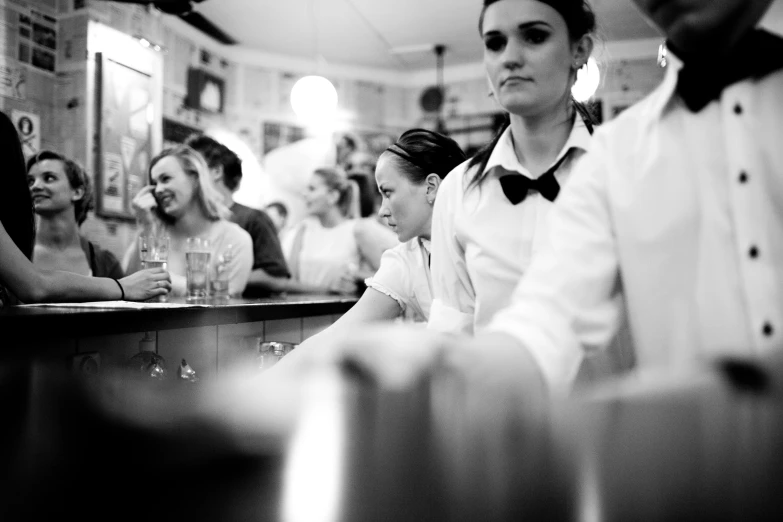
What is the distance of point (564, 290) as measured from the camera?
645 millimetres

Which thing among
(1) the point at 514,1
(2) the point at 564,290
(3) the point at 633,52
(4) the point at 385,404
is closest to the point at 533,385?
(2) the point at 564,290

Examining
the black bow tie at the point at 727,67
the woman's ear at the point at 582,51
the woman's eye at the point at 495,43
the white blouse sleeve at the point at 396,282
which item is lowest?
the white blouse sleeve at the point at 396,282

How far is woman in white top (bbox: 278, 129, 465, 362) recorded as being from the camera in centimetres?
157

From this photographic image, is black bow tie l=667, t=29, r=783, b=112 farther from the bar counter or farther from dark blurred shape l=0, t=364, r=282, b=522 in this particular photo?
the bar counter

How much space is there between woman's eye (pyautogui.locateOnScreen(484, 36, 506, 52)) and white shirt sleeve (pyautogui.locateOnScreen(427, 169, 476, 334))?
0.25m

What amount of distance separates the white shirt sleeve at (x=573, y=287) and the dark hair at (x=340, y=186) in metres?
3.09

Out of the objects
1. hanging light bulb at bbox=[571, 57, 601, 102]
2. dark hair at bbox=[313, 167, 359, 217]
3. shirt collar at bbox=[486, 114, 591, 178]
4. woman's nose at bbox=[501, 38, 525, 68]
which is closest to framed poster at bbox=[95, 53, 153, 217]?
dark hair at bbox=[313, 167, 359, 217]

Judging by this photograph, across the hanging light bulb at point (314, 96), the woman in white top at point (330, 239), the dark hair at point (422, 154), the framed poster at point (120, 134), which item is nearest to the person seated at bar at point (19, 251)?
the dark hair at point (422, 154)

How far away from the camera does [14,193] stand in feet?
5.15

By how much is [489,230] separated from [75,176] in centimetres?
229

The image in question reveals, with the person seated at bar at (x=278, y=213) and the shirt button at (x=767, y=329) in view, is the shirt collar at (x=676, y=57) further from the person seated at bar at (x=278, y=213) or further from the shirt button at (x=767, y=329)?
the person seated at bar at (x=278, y=213)

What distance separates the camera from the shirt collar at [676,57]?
23.8 inches

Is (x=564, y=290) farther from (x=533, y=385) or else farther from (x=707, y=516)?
(x=707, y=516)

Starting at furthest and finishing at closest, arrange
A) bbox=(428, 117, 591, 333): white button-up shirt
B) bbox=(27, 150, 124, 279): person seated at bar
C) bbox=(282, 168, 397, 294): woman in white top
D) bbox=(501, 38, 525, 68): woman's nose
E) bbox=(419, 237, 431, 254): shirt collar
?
1. bbox=(282, 168, 397, 294): woman in white top
2. bbox=(27, 150, 124, 279): person seated at bar
3. bbox=(419, 237, 431, 254): shirt collar
4. bbox=(428, 117, 591, 333): white button-up shirt
5. bbox=(501, 38, 525, 68): woman's nose
